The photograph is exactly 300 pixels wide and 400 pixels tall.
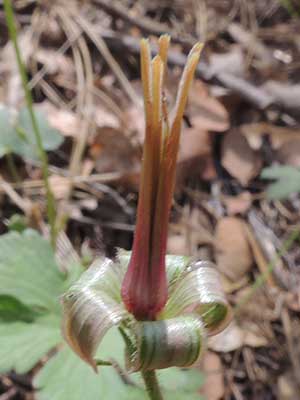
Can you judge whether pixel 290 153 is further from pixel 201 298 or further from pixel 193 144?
pixel 201 298

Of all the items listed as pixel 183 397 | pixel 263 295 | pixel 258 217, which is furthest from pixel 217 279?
pixel 258 217

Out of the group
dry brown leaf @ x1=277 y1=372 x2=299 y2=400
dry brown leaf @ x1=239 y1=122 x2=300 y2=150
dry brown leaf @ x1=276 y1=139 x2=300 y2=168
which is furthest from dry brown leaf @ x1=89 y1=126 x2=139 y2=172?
dry brown leaf @ x1=277 y1=372 x2=299 y2=400

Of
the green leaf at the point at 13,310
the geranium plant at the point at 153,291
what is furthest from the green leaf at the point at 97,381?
the geranium plant at the point at 153,291

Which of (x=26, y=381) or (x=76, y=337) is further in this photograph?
(x=26, y=381)

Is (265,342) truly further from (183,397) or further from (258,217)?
(183,397)

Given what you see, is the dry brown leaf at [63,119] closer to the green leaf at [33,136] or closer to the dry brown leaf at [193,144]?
the green leaf at [33,136]

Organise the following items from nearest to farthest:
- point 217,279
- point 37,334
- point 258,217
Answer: point 217,279 → point 37,334 → point 258,217

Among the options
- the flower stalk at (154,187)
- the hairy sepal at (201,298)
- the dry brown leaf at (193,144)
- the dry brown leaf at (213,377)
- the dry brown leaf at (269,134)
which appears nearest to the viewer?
the flower stalk at (154,187)
